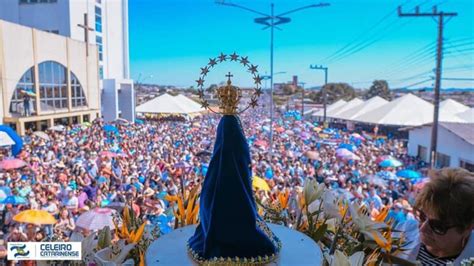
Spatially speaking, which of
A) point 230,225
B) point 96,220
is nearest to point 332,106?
point 96,220

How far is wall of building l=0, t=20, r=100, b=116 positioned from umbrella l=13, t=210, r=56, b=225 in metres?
16.3

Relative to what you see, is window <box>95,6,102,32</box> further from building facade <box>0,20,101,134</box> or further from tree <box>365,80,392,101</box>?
tree <box>365,80,392,101</box>

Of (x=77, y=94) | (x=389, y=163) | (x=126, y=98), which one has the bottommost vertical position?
(x=389, y=163)

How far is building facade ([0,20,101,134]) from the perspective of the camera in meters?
20.9

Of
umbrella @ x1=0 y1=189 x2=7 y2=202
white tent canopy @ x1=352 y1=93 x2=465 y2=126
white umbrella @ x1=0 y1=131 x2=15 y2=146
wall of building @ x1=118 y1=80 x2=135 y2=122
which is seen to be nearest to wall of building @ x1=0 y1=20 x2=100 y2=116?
wall of building @ x1=118 y1=80 x2=135 y2=122

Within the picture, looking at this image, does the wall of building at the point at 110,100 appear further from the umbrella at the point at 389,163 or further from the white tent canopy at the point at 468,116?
the white tent canopy at the point at 468,116

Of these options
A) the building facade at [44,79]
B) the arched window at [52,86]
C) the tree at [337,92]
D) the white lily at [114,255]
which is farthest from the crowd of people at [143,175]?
the tree at [337,92]

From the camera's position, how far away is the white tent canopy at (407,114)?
2269 centimetres

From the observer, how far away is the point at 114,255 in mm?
1747

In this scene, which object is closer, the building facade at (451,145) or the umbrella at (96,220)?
the umbrella at (96,220)

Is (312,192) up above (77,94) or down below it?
below

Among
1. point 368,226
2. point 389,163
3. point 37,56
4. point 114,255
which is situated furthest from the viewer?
point 37,56

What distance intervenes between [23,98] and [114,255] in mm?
23271

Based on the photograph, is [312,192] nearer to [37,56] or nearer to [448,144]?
[448,144]
